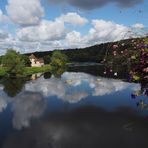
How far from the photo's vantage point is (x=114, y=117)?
28531 mm

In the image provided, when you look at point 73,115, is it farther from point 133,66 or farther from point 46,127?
point 133,66

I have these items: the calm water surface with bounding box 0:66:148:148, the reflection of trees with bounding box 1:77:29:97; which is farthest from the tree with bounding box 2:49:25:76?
the calm water surface with bounding box 0:66:148:148

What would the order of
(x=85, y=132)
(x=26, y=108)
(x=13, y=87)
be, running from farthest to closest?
(x=13, y=87)
(x=26, y=108)
(x=85, y=132)

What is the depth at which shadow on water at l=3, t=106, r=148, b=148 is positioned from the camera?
21016 mm

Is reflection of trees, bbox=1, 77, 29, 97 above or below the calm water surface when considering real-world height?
below

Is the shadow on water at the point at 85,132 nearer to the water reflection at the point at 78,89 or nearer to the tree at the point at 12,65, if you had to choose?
the water reflection at the point at 78,89

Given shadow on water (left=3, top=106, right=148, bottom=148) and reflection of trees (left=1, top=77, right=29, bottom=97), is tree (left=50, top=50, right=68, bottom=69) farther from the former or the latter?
shadow on water (left=3, top=106, right=148, bottom=148)

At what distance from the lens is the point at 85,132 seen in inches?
941

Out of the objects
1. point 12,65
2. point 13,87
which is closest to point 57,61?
point 12,65

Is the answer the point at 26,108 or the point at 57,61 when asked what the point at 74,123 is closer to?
the point at 26,108

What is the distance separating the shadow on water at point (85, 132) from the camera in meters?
21.0

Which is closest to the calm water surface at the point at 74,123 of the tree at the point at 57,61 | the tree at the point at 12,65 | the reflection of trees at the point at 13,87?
the reflection of trees at the point at 13,87

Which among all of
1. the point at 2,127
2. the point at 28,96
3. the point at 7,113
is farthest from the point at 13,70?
the point at 2,127

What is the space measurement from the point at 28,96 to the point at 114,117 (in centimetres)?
2031
